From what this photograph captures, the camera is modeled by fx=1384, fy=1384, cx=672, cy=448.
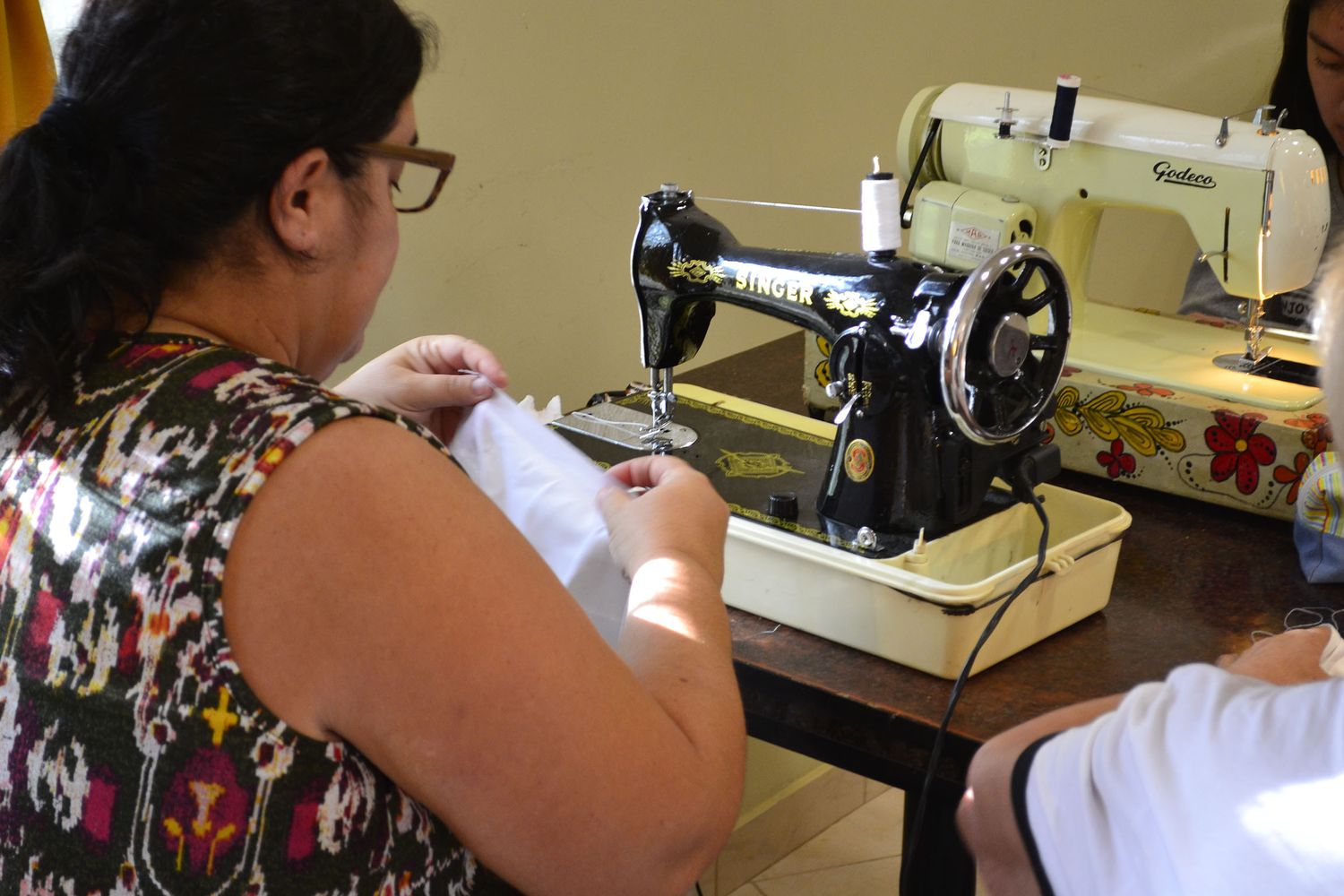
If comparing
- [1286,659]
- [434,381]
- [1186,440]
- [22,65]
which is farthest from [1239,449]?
[22,65]

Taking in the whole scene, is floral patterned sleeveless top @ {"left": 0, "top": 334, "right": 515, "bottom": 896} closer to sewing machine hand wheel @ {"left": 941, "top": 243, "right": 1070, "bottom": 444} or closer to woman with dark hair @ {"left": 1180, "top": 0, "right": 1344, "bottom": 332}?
sewing machine hand wheel @ {"left": 941, "top": 243, "right": 1070, "bottom": 444}

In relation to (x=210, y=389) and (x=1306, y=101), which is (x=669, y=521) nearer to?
(x=210, y=389)

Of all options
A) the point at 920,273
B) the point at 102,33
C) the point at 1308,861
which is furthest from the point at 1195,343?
the point at 102,33

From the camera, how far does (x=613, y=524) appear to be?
1.18m

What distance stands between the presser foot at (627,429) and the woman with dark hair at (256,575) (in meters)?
0.64

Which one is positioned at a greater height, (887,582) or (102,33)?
(102,33)

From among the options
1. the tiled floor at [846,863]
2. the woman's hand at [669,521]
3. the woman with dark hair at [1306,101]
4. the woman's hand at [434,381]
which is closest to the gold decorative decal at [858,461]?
the woman's hand at [669,521]

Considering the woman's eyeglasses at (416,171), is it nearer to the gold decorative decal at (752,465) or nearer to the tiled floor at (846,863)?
the gold decorative decal at (752,465)

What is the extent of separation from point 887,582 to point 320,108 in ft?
2.20

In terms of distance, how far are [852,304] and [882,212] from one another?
10 centimetres

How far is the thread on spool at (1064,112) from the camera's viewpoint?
5.58 feet

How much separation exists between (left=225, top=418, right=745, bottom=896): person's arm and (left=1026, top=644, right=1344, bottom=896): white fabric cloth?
242mm

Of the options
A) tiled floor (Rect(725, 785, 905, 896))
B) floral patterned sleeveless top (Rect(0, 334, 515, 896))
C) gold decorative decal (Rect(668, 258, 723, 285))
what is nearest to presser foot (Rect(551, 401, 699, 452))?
gold decorative decal (Rect(668, 258, 723, 285))

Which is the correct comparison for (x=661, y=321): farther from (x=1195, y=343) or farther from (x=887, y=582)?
(x=1195, y=343)
